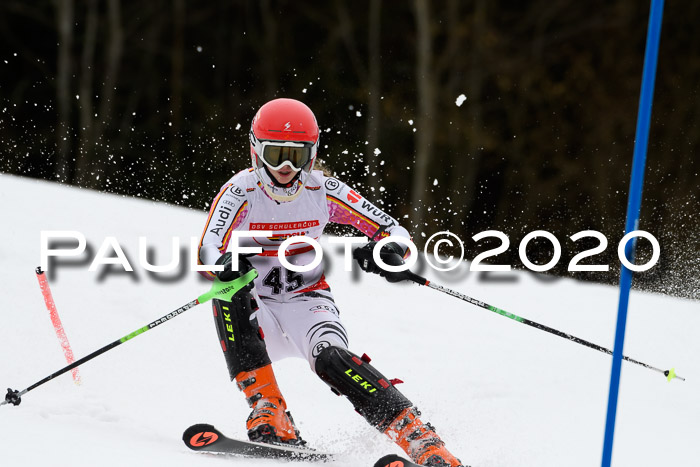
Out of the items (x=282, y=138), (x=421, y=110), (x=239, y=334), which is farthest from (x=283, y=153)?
(x=421, y=110)

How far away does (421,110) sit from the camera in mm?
17406

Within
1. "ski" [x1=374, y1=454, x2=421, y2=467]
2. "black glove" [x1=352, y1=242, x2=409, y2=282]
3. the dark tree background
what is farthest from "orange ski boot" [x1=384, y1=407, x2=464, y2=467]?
the dark tree background

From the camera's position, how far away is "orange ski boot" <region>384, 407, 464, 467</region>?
320cm

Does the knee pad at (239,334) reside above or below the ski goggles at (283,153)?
below

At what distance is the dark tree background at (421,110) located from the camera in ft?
57.5

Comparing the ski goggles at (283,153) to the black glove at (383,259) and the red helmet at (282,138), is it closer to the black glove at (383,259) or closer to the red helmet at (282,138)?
the red helmet at (282,138)

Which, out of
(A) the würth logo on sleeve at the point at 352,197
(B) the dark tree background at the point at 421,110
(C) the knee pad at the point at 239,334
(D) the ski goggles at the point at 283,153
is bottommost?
(C) the knee pad at the point at 239,334

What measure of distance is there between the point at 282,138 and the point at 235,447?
126 centimetres

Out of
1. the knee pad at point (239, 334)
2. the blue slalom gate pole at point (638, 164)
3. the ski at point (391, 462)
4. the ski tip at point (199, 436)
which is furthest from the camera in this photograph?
the knee pad at point (239, 334)

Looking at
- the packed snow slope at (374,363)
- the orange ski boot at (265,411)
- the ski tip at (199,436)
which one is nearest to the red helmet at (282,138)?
the orange ski boot at (265,411)

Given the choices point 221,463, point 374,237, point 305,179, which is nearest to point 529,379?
point 374,237

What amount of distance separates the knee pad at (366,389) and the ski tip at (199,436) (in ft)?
1.68

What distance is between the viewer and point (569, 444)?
4281 millimetres

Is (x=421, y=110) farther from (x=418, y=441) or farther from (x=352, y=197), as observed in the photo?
(x=418, y=441)
